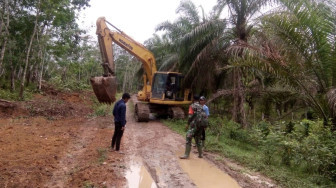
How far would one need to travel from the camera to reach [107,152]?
702cm

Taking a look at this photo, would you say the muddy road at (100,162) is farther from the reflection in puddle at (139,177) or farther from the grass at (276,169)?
the grass at (276,169)

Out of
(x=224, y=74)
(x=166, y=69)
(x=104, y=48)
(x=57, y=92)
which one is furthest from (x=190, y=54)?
(x=57, y=92)

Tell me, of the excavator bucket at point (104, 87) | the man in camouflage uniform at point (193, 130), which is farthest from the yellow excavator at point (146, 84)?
the man in camouflage uniform at point (193, 130)

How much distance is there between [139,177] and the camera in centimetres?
557

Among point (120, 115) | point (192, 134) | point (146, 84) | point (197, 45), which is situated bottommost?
point (192, 134)

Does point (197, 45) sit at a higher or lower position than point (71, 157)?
higher

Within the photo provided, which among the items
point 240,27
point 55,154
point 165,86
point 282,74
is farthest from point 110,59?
point 282,74

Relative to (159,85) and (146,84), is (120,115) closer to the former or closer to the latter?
(159,85)

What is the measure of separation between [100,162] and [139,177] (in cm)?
110

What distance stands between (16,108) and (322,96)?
11.7 metres

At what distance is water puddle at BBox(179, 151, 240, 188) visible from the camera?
5.37 meters

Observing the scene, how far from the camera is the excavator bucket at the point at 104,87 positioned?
11.1 meters

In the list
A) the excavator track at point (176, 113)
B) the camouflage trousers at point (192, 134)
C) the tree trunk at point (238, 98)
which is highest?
the tree trunk at point (238, 98)

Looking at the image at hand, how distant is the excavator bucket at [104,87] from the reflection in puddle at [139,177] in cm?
551
